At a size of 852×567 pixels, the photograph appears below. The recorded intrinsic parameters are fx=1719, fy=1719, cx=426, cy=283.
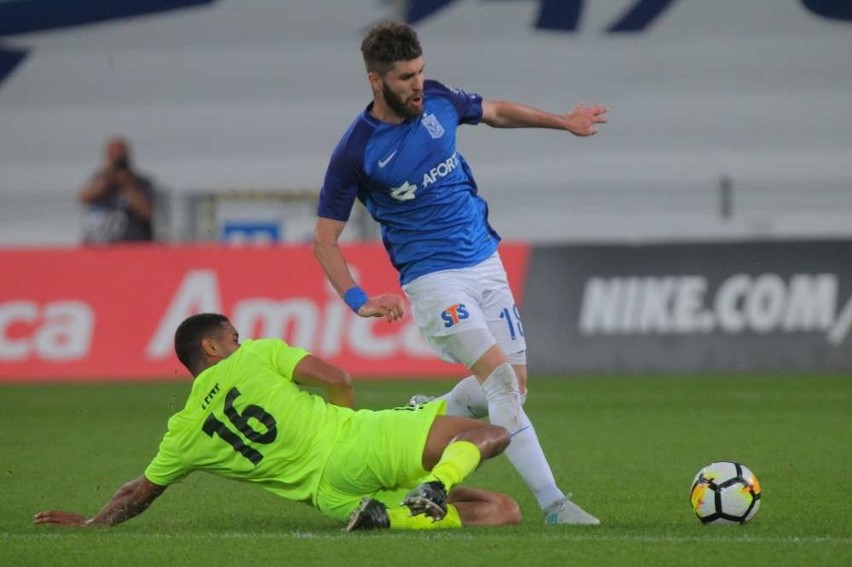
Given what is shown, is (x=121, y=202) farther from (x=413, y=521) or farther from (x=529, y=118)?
(x=413, y=521)

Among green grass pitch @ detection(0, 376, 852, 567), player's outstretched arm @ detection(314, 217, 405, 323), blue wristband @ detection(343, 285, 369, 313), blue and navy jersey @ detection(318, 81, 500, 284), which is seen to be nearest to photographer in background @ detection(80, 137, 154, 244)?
green grass pitch @ detection(0, 376, 852, 567)

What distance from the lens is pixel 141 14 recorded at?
24.4 metres

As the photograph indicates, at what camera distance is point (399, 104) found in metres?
7.96

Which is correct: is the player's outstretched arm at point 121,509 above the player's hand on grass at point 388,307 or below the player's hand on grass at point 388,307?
below

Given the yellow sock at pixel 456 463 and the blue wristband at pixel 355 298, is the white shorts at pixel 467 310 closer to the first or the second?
the blue wristband at pixel 355 298

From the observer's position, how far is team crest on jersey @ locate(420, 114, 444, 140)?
810 centimetres

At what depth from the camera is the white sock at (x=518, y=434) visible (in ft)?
25.8

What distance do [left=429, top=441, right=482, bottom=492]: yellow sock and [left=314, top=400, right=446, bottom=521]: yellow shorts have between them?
0.24m

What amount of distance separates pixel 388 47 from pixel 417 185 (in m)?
0.67

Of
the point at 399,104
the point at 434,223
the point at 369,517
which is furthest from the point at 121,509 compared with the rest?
the point at 399,104

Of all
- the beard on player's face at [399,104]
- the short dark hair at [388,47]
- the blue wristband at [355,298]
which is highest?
the short dark hair at [388,47]

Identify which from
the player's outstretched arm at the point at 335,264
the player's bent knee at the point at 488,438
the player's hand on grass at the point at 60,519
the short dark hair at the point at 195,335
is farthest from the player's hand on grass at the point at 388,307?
the player's hand on grass at the point at 60,519

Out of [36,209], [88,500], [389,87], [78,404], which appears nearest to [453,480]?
[389,87]

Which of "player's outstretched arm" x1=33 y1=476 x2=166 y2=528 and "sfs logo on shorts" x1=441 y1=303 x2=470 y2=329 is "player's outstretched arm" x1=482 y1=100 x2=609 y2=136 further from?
"player's outstretched arm" x1=33 y1=476 x2=166 y2=528
